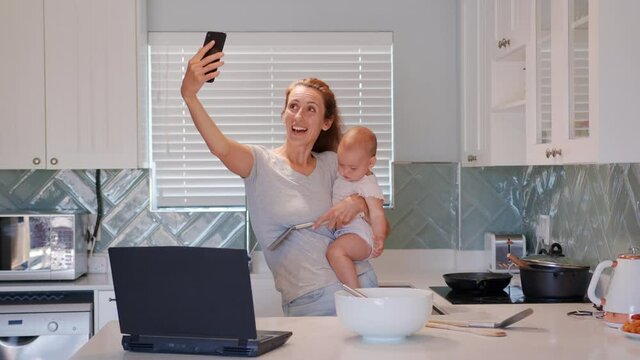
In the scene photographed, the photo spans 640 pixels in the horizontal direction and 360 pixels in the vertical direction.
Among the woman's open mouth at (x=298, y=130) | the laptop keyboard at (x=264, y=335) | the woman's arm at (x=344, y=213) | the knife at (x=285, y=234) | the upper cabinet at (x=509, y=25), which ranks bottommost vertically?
the laptop keyboard at (x=264, y=335)

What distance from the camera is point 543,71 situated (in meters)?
3.23

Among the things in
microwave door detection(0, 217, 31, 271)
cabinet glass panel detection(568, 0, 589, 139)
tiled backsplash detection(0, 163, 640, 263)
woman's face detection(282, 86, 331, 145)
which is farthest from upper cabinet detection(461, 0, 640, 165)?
microwave door detection(0, 217, 31, 271)

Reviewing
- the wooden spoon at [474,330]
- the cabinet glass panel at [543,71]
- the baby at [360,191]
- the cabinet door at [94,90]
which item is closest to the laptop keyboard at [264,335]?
the wooden spoon at [474,330]

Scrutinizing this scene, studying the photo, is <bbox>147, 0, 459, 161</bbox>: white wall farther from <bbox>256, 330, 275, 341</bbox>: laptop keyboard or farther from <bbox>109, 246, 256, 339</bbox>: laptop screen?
<bbox>109, 246, 256, 339</bbox>: laptop screen

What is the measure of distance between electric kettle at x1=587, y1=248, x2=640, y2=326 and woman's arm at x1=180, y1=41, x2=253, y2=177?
1.19 m

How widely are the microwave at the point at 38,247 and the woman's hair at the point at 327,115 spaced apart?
4.67ft

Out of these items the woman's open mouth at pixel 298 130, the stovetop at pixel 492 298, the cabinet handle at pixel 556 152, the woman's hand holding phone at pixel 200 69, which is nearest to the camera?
the woman's hand holding phone at pixel 200 69

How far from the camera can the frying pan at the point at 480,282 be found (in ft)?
11.9

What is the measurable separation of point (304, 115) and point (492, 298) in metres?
1.00

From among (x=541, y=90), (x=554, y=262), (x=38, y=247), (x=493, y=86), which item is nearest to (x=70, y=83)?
(x=38, y=247)

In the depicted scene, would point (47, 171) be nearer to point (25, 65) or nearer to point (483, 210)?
point (25, 65)

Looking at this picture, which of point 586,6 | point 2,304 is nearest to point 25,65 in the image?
point 2,304

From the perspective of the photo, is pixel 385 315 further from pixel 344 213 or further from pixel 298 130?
pixel 298 130

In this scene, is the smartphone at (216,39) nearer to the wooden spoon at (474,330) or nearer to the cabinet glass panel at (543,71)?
the wooden spoon at (474,330)
